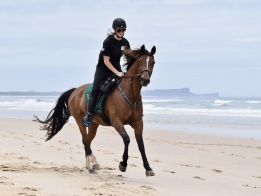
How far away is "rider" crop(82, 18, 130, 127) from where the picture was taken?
781cm

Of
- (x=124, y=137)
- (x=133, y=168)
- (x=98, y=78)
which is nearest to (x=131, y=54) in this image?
(x=98, y=78)

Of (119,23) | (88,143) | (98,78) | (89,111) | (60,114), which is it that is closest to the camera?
(119,23)

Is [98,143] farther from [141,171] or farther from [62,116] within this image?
[141,171]

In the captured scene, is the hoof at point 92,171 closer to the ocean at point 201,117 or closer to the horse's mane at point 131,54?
the horse's mane at point 131,54

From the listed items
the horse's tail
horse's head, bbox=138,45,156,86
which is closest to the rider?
horse's head, bbox=138,45,156,86

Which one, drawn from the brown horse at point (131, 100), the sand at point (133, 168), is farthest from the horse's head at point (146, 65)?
the sand at point (133, 168)

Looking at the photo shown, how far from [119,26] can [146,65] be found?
0.91 m

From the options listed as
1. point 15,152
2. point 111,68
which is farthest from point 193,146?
point 111,68

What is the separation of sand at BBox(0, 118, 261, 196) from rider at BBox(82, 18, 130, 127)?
4.06ft

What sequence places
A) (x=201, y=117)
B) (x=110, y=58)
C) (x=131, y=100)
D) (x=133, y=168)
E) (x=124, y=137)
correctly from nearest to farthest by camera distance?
(x=124, y=137) < (x=131, y=100) < (x=110, y=58) < (x=133, y=168) < (x=201, y=117)

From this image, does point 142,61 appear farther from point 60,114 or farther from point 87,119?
point 60,114

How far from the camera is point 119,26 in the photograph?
7738mm

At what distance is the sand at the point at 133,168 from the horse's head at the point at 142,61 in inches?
59.2

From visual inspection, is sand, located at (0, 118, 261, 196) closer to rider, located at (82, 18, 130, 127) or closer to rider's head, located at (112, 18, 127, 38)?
rider, located at (82, 18, 130, 127)
